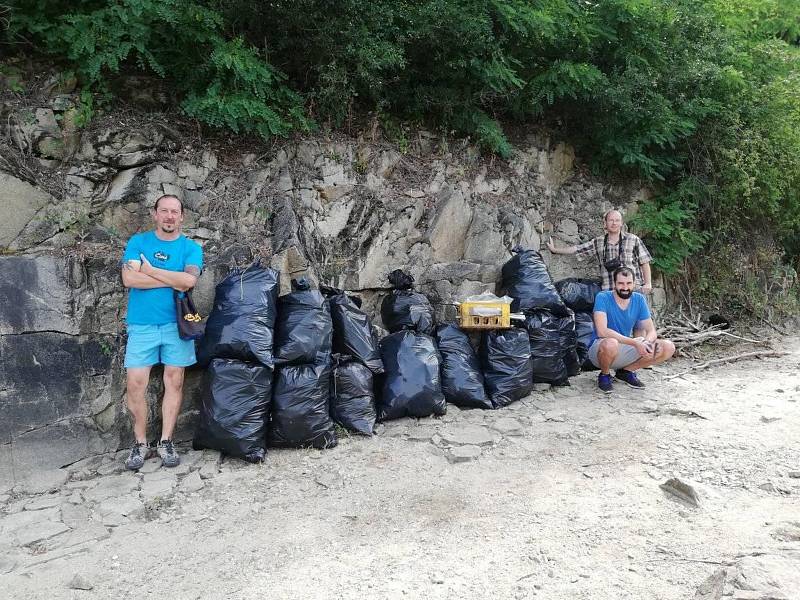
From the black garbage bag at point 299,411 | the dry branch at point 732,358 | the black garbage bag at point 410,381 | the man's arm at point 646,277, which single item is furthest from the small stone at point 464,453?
the man's arm at point 646,277

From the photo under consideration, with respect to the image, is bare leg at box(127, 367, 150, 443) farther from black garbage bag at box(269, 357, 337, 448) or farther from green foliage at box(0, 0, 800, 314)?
green foliage at box(0, 0, 800, 314)

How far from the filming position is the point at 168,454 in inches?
124

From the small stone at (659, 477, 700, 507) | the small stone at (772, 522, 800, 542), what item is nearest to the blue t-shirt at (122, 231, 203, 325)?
the small stone at (659, 477, 700, 507)

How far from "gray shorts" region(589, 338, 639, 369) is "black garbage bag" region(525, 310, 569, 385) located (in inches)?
9.7

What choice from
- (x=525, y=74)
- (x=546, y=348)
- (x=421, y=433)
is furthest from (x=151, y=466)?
(x=525, y=74)

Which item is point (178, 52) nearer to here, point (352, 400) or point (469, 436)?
point (352, 400)

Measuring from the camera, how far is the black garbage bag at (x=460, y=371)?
13.0ft

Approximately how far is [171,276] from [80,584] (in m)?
1.57

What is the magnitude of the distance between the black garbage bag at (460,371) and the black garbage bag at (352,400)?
670 millimetres

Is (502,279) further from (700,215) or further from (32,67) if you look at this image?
(32,67)

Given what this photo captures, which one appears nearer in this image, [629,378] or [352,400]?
[352,400]

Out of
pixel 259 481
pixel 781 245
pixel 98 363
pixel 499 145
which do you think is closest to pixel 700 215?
pixel 781 245

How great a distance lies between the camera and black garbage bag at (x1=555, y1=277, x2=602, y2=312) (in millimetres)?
5094

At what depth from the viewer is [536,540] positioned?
233 centimetres
